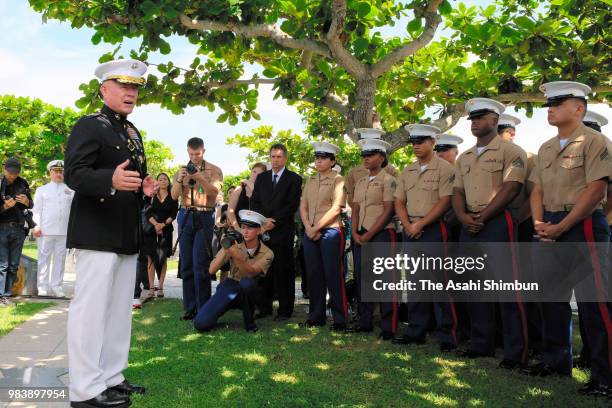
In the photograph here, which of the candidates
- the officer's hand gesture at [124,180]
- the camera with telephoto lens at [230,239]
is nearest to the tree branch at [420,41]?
the camera with telephoto lens at [230,239]

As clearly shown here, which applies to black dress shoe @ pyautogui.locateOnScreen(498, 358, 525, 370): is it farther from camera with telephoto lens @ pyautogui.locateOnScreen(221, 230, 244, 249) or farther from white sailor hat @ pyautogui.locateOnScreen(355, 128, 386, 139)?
white sailor hat @ pyautogui.locateOnScreen(355, 128, 386, 139)

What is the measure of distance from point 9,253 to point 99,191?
6129 millimetres

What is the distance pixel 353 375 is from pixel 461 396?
0.91 meters

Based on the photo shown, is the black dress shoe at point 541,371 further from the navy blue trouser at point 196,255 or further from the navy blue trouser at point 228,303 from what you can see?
the navy blue trouser at point 196,255

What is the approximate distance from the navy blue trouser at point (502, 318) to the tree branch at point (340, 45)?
3.13 meters

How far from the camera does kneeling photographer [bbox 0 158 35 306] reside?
812 centimetres

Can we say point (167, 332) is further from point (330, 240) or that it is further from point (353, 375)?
point (353, 375)

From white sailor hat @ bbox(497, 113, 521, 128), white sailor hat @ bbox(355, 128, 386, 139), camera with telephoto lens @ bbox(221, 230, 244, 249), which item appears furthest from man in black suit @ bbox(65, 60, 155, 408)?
white sailor hat @ bbox(497, 113, 521, 128)

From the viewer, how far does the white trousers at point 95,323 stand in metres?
3.27

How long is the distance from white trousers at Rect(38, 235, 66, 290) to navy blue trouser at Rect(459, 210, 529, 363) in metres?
6.68

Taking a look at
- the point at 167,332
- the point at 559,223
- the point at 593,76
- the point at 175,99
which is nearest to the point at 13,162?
the point at 175,99

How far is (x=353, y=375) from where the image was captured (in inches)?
170

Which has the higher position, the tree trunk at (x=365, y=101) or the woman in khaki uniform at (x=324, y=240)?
the tree trunk at (x=365, y=101)

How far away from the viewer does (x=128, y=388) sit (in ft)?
12.1
